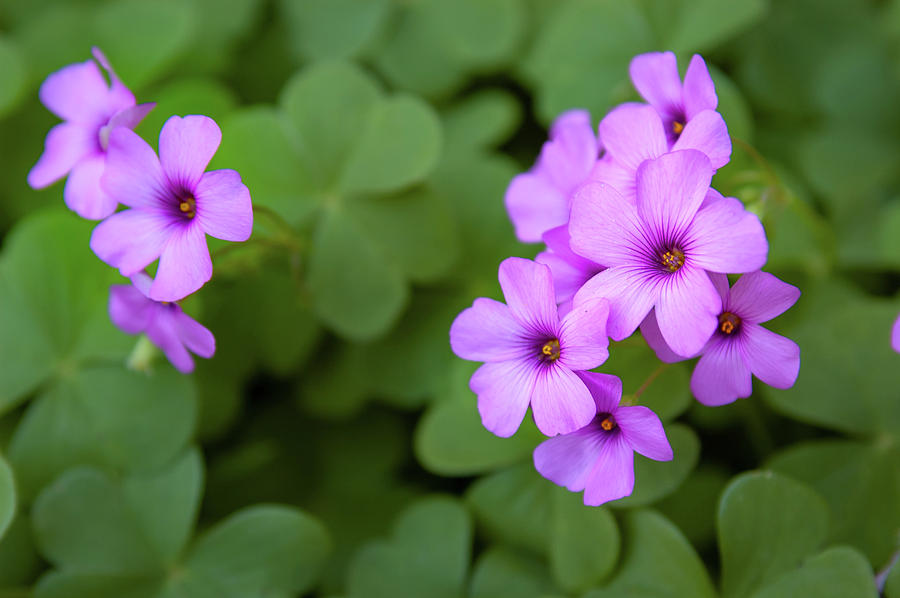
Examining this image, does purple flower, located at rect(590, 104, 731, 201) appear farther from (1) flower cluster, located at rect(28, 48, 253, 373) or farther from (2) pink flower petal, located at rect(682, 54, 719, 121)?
(1) flower cluster, located at rect(28, 48, 253, 373)

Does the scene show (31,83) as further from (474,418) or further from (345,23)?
(474,418)

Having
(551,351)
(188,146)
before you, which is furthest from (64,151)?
(551,351)

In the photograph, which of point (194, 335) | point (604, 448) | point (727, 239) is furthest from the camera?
point (194, 335)

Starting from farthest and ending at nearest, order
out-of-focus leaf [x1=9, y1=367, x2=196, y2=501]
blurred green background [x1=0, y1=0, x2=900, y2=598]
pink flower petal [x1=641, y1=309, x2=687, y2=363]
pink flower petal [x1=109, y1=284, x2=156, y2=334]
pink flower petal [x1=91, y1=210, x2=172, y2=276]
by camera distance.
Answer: out-of-focus leaf [x1=9, y1=367, x2=196, y2=501] → blurred green background [x1=0, y1=0, x2=900, y2=598] → pink flower petal [x1=109, y1=284, x2=156, y2=334] → pink flower petal [x1=91, y1=210, x2=172, y2=276] → pink flower petal [x1=641, y1=309, x2=687, y2=363]

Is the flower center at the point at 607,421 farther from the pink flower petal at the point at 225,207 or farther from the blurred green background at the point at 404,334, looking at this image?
the pink flower petal at the point at 225,207

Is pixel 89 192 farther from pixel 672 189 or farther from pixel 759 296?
pixel 759 296

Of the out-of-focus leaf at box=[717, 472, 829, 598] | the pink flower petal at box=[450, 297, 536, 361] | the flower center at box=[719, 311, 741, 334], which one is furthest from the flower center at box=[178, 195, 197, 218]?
the out-of-focus leaf at box=[717, 472, 829, 598]
